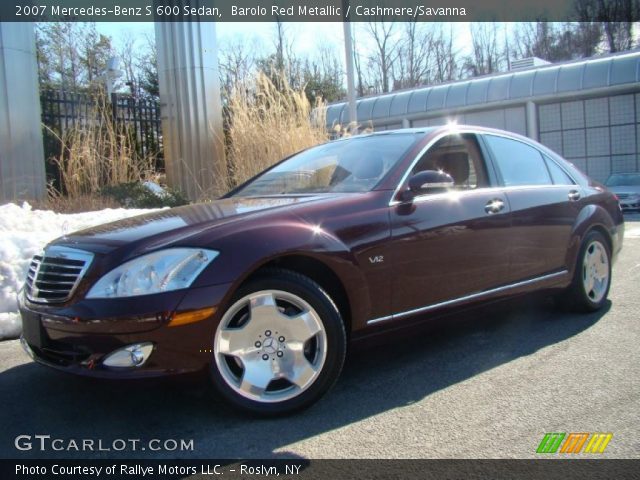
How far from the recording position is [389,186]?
12.1ft

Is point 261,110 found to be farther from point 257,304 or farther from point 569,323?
point 257,304

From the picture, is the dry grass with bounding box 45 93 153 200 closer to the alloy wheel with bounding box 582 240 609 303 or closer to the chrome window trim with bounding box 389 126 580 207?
the chrome window trim with bounding box 389 126 580 207

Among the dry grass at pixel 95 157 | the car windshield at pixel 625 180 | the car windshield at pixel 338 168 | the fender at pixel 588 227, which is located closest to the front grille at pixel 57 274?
the car windshield at pixel 338 168

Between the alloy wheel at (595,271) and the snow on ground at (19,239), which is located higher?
the snow on ground at (19,239)

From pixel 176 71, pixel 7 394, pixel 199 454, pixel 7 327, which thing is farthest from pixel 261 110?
pixel 199 454

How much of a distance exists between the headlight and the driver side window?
1.84 m

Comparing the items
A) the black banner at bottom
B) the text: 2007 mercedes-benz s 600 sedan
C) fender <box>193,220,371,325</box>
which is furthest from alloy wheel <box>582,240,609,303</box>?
the black banner at bottom

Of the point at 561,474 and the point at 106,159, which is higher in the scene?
the point at 106,159

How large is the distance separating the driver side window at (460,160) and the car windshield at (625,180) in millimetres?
14703

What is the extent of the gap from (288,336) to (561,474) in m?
1.36

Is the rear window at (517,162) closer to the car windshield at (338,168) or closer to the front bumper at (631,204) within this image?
the car windshield at (338,168)

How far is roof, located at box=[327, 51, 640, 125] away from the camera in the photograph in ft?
67.4

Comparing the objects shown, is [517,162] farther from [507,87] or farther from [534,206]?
[507,87]

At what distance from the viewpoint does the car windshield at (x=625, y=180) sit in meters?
17.1
